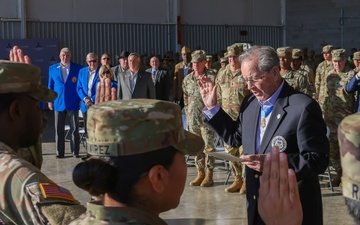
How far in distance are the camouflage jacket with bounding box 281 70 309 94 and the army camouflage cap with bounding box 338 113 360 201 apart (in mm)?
7558

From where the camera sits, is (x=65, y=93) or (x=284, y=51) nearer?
(x=284, y=51)

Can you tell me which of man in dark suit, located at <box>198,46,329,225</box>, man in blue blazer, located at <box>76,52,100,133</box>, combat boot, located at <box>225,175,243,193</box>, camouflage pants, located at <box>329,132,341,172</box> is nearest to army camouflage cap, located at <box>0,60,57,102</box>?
man in dark suit, located at <box>198,46,329,225</box>

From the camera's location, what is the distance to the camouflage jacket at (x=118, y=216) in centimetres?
208

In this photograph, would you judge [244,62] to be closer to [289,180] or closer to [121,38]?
[289,180]

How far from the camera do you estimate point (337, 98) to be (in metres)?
9.58

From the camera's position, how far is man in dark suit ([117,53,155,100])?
10.8 m

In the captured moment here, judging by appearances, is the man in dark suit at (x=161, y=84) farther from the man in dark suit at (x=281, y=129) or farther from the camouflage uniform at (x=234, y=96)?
the man in dark suit at (x=281, y=129)

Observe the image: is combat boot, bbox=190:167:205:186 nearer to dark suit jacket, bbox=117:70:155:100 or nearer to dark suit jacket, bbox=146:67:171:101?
dark suit jacket, bbox=117:70:155:100

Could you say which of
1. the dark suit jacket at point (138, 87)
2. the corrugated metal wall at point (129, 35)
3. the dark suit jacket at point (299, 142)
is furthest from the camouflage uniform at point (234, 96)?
the corrugated metal wall at point (129, 35)

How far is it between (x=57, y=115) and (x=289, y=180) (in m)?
9.90

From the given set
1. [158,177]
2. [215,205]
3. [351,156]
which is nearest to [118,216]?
[158,177]

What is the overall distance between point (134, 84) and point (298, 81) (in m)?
2.88

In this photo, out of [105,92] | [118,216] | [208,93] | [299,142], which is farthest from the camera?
[105,92]

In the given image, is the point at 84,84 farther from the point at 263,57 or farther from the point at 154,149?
the point at 154,149
